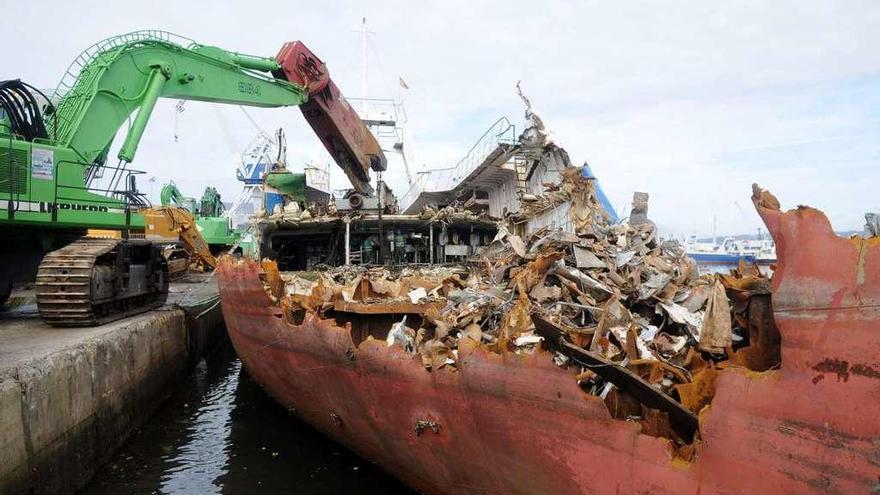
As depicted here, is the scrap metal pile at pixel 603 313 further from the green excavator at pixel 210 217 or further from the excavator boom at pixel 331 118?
the green excavator at pixel 210 217

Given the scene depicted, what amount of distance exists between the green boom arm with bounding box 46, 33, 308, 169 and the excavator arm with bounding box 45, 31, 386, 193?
0.05 feet

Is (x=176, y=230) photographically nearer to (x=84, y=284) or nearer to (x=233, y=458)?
(x=84, y=284)

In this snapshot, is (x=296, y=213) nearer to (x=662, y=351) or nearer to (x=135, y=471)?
(x=135, y=471)

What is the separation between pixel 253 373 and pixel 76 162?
14.6 ft

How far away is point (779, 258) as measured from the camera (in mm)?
2895

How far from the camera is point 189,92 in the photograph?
11039 millimetres

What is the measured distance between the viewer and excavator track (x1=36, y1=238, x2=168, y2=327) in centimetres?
756

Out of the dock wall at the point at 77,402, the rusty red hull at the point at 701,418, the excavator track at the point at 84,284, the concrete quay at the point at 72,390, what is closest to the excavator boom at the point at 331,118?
the excavator track at the point at 84,284

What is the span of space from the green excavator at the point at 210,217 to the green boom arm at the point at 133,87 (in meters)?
10.9

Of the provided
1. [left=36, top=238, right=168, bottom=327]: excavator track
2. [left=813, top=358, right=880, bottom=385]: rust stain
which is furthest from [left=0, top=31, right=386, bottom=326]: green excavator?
[left=813, top=358, right=880, bottom=385]: rust stain

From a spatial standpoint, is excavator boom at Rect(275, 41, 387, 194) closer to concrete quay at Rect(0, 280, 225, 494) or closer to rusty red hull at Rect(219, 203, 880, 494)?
concrete quay at Rect(0, 280, 225, 494)

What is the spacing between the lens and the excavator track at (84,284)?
7.56 m

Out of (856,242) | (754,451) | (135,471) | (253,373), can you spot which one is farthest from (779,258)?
(253,373)

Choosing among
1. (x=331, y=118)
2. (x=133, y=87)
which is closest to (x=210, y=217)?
(x=331, y=118)
